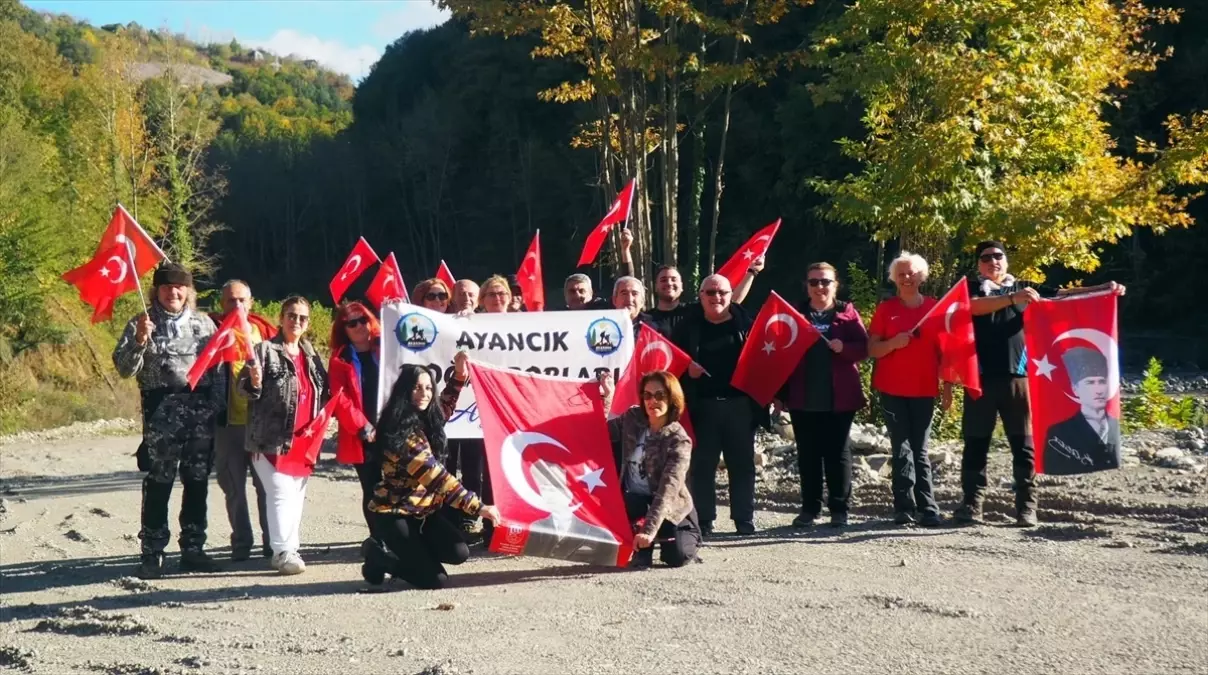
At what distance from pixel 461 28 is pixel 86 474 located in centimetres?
5567

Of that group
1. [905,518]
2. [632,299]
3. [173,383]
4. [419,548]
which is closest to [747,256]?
[632,299]

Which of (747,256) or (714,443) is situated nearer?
(714,443)

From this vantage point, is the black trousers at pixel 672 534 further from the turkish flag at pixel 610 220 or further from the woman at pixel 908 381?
the turkish flag at pixel 610 220

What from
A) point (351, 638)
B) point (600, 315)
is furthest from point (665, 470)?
point (351, 638)

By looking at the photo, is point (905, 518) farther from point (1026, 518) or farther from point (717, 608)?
point (717, 608)

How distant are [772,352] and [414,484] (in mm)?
2819

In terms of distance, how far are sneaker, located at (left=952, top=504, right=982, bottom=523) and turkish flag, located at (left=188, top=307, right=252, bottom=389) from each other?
16.9 feet

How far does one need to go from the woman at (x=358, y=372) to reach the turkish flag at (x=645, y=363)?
1675 mm

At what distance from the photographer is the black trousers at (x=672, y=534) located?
820cm

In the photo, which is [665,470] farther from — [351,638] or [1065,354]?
[1065,354]

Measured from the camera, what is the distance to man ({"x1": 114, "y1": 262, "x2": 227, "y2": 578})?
28.4ft

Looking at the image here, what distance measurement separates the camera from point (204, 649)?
680cm

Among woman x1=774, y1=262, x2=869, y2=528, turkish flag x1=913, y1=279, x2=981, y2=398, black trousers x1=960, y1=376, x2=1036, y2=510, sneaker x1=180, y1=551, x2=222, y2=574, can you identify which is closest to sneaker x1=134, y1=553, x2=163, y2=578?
sneaker x1=180, y1=551, x2=222, y2=574

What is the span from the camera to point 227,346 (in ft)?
28.3
